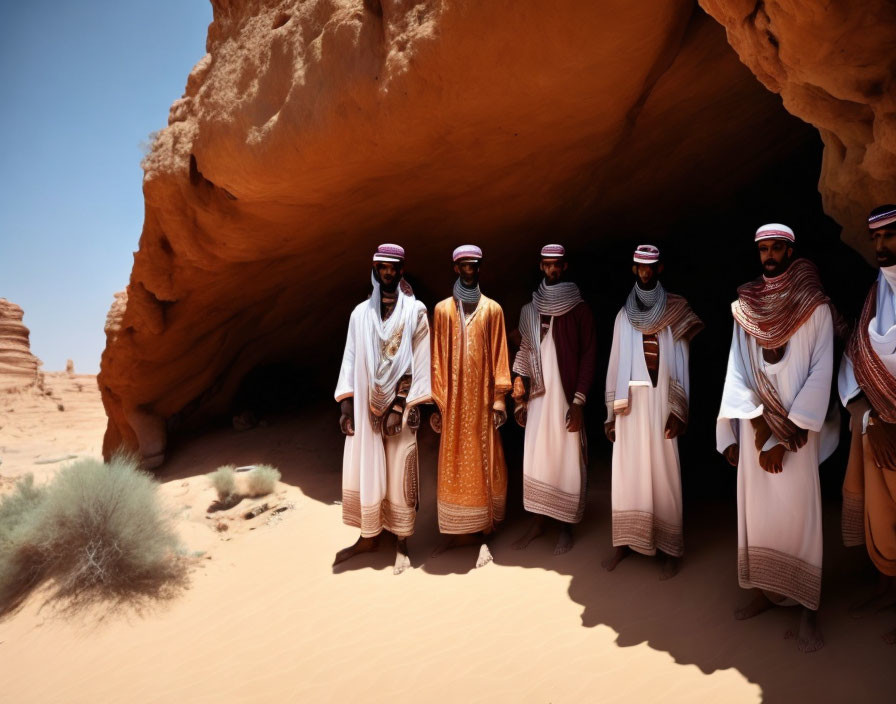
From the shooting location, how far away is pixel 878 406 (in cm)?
288

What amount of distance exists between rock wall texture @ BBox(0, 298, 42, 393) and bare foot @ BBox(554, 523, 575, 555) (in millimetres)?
22211

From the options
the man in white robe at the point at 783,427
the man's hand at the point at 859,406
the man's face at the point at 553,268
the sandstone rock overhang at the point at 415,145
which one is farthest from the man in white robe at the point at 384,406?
the man's hand at the point at 859,406

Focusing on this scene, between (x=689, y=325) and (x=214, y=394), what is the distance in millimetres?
6615

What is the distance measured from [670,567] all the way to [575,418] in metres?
1.10

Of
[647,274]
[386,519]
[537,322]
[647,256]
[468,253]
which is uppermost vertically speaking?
[468,253]

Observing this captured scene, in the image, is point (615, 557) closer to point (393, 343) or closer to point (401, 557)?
point (401, 557)

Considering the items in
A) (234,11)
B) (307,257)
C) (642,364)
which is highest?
(234,11)

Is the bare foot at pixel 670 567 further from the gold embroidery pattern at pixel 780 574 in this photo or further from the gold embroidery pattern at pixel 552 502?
the gold embroidery pattern at pixel 552 502

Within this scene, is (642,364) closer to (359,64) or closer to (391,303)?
(391,303)

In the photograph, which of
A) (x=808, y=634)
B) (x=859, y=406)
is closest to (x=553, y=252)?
(x=859, y=406)

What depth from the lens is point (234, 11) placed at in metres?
5.80

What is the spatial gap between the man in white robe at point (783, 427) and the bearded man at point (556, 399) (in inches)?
49.2

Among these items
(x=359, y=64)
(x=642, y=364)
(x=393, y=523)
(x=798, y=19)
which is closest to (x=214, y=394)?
(x=393, y=523)

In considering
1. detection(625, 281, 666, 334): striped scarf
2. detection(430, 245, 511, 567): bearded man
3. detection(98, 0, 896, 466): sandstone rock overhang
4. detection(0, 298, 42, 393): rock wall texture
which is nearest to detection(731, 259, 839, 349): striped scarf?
detection(625, 281, 666, 334): striped scarf
